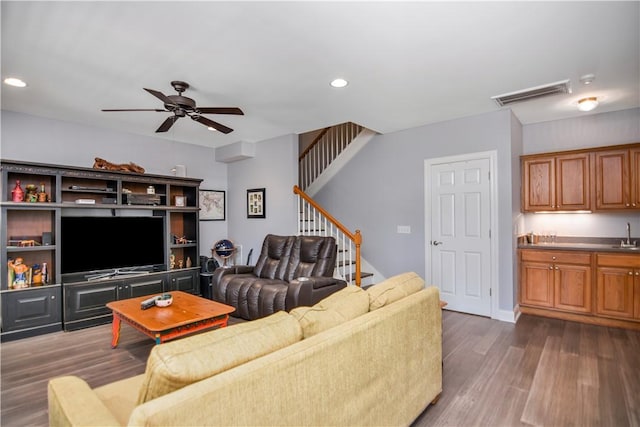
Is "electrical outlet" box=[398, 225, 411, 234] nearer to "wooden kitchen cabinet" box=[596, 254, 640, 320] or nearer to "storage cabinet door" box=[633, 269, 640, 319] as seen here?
"wooden kitchen cabinet" box=[596, 254, 640, 320]

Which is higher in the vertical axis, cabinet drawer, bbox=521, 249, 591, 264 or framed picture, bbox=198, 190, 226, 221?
framed picture, bbox=198, 190, 226, 221

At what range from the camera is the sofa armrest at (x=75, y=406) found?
111cm

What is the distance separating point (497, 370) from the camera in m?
2.78

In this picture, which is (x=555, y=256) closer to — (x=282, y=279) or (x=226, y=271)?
(x=282, y=279)

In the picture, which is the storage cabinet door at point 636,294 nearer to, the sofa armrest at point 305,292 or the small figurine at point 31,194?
the sofa armrest at point 305,292

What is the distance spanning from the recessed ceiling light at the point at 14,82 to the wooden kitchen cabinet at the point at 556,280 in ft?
19.3

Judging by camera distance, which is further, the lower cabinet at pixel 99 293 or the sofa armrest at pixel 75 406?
the lower cabinet at pixel 99 293

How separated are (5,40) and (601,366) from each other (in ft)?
17.7

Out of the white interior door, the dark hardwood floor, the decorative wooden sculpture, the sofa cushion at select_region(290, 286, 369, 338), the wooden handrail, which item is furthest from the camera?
the wooden handrail

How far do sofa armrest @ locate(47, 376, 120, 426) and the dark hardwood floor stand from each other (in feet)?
4.05

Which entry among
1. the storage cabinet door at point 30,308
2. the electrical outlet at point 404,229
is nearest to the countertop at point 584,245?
the electrical outlet at point 404,229

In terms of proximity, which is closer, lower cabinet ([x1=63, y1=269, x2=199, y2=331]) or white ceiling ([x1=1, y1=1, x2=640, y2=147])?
white ceiling ([x1=1, y1=1, x2=640, y2=147])

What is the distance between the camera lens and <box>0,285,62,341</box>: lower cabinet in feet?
11.7

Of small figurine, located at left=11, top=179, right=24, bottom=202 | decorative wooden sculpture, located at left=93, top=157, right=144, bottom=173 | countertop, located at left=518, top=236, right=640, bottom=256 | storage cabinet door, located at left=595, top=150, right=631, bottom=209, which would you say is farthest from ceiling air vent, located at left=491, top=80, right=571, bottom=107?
small figurine, located at left=11, top=179, right=24, bottom=202
